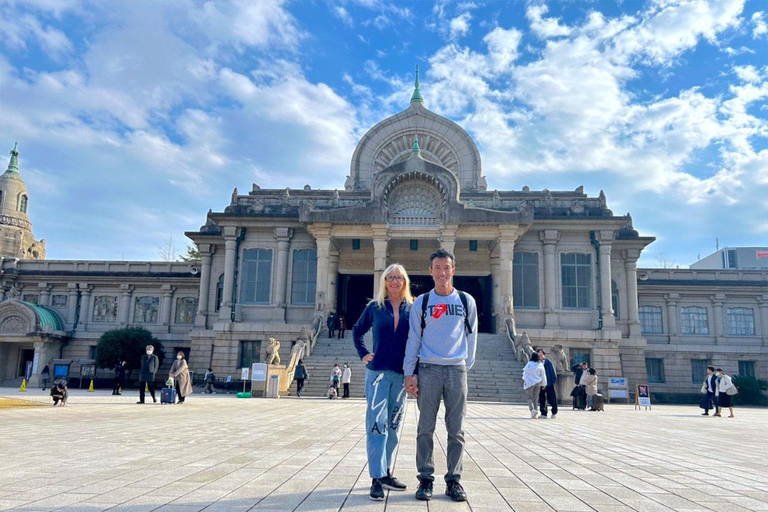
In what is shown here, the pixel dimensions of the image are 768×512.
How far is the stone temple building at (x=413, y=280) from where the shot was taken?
33.4 meters

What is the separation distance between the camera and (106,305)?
4362cm

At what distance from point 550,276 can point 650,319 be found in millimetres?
10660

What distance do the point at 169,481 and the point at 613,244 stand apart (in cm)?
3554

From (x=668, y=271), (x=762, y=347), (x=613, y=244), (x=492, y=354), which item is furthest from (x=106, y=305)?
(x=762, y=347)

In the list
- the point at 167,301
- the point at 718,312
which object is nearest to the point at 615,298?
the point at 718,312

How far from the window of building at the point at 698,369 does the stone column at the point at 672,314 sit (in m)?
1.90

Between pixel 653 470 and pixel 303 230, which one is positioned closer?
pixel 653 470

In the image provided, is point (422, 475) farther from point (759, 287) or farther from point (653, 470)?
point (759, 287)

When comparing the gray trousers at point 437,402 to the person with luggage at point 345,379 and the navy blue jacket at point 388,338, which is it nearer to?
the navy blue jacket at point 388,338

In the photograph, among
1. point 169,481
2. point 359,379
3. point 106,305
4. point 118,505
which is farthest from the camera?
point 106,305

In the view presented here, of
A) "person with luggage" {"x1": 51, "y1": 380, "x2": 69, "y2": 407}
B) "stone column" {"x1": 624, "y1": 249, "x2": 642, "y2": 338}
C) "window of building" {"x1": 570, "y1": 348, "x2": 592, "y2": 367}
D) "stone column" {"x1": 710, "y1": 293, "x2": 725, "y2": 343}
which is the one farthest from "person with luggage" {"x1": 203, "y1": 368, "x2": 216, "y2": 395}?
"stone column" {"x1": 710, "y1": 293, "x2": 725, "y2": 343}

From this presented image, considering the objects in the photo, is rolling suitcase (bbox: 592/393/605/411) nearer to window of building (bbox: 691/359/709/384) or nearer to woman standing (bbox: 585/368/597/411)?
woman standing (bbox: 585/368/597/411)

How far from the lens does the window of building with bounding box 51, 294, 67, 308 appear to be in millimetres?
43656

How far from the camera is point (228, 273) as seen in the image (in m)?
35.8
